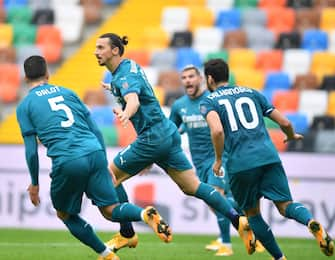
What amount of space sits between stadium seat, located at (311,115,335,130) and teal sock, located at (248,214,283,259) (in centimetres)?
742

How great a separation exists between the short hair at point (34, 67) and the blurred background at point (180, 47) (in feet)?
22.4

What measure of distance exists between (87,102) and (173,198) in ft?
11.7

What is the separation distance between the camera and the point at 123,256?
34.2 feet

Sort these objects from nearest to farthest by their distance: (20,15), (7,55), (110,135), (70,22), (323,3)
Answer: (110,135)
(7,55)
(70,22)
(20,15)
(323,3)

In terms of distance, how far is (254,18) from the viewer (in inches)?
775

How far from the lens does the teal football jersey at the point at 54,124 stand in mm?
8438

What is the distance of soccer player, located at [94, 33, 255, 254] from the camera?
9156 mm

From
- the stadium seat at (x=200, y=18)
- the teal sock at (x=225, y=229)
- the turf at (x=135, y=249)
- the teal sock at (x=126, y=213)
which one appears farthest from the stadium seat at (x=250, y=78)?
the teal sock at (x=126, y=213)

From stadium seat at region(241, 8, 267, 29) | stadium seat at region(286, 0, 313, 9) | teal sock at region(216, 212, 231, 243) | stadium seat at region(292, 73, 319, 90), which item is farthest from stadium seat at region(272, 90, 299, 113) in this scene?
teal sock at region(216, 212, 231, 243)

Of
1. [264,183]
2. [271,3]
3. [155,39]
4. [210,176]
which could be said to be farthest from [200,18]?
[264,183]

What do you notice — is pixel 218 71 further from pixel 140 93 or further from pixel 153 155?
pixel 153 155

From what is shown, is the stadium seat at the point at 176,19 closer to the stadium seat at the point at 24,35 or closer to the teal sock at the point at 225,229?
the stadium seat at the point at 24,35

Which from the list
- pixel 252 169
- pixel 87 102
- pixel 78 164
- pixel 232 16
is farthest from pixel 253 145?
pixel 232 16

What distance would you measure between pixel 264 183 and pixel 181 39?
1023 centimetres
